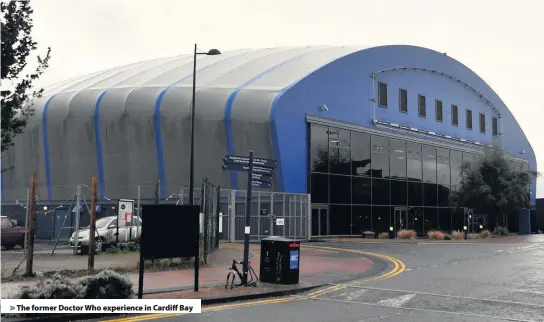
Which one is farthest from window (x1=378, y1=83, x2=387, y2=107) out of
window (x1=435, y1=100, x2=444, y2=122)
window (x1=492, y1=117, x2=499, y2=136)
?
window (x1=492, y1=117, x2=499, y2=136)

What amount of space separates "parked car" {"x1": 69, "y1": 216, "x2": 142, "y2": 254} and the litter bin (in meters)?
9.29

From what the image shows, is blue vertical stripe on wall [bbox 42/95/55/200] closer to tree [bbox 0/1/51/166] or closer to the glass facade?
the glass facade

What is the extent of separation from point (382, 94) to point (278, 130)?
42.0 ft

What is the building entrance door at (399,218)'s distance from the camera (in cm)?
4350

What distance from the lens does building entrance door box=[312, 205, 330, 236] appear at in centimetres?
3709

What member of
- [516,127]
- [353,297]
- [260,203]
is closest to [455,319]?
[353,297]

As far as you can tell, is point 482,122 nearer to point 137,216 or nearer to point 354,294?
point 137,216

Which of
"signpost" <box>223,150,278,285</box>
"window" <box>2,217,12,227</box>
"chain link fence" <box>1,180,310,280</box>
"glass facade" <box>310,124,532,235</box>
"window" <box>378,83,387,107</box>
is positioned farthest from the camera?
"window" <box>378,83,387,107</box>

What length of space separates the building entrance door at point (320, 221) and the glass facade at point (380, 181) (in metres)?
0.37

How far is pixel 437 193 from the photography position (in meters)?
48.1

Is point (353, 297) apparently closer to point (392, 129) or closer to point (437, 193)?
point (392, 129)

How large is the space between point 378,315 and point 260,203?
2419 centimetres

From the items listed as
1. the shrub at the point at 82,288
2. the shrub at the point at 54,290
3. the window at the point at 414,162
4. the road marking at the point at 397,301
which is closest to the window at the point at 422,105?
the window at the point at 414,162

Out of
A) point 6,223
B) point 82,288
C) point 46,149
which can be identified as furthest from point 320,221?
point 82,288
